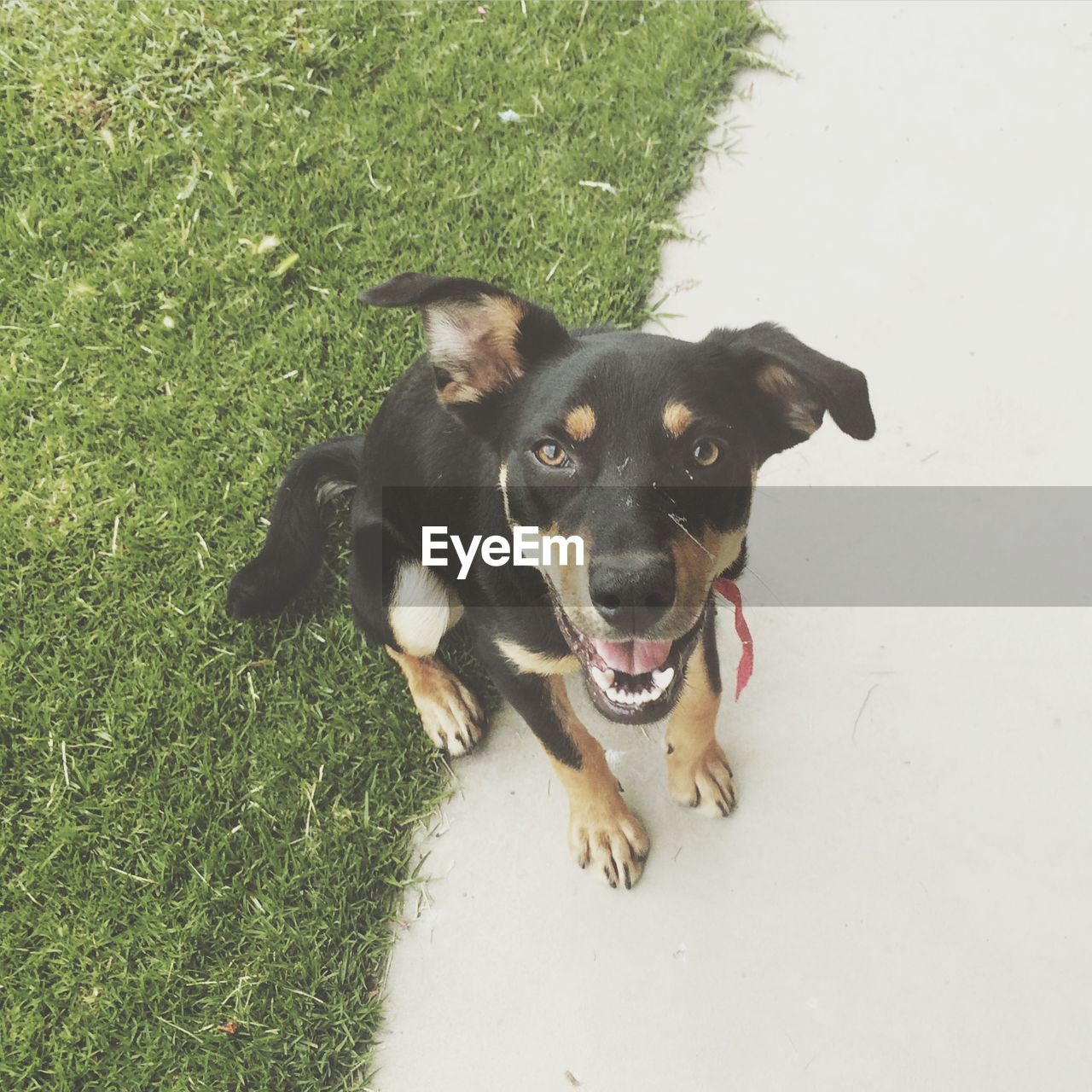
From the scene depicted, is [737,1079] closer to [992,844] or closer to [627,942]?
[627,942]

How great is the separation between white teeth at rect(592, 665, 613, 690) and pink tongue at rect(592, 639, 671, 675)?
0.02m

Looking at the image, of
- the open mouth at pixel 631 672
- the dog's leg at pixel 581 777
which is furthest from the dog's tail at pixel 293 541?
the open mouth at pixel 631 672

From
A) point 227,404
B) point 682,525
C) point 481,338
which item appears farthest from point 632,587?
point 227,404

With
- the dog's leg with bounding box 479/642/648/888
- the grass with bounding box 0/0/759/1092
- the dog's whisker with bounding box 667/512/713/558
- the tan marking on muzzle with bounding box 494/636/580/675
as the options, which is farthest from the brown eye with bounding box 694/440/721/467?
the grass with bounding box 0/0/759/1092

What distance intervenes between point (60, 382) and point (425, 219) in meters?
1.50

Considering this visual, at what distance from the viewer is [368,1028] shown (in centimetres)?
255

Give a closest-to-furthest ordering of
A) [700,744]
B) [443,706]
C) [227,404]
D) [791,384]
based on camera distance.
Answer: [791,384] < [700,744] < [443,706] < [227,404]

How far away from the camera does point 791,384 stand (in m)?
2.08

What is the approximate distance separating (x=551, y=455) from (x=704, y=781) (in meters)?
1.21

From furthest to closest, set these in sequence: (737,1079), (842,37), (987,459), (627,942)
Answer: (842,37) → (987,459) → (627,942) → (737,1079)

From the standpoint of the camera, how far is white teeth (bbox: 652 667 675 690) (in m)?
2.16

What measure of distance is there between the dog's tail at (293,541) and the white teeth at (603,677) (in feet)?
3.51

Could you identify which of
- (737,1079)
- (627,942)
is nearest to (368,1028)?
(627,942)

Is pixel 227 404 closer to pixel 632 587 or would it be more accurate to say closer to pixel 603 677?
pixel 603 677
